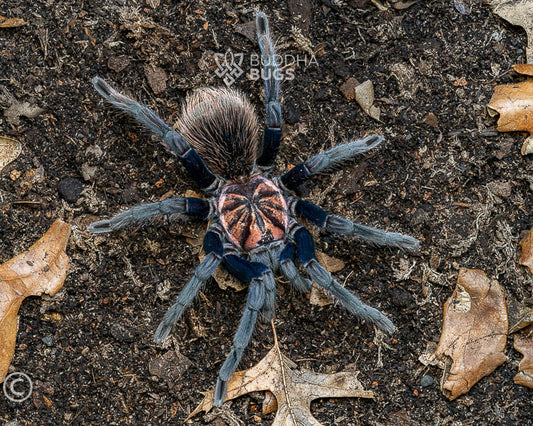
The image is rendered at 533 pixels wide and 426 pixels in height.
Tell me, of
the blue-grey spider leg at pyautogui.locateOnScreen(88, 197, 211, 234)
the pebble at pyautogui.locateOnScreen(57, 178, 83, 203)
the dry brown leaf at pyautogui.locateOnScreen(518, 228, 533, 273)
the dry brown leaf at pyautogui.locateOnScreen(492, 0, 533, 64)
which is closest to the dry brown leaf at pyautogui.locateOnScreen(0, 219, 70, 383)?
the pebble at pyautogui.locateOnScreen(57, 178, 83, 203)

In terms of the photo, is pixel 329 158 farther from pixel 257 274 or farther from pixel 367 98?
pixel 257 274

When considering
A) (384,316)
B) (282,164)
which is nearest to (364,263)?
(384,316)

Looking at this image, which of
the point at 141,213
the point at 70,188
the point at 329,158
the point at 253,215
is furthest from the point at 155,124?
the point at 329,158

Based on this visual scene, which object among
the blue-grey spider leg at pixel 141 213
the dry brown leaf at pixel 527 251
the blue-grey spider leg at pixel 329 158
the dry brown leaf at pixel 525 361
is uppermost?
the blue-grey spider leg at pixel 141 213

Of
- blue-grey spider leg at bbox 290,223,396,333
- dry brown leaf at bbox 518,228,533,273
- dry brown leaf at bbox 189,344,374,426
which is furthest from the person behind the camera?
dry brown leaf at bbox 518,228,533,273

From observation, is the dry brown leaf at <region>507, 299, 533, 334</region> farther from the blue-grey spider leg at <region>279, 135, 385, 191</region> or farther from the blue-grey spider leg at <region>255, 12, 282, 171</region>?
the blue-grey spider leg at <region>255, 12, 282, 171</region>

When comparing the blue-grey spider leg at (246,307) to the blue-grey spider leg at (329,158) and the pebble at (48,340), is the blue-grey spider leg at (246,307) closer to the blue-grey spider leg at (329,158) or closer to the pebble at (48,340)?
the blue-grey spider leg at (329,158)

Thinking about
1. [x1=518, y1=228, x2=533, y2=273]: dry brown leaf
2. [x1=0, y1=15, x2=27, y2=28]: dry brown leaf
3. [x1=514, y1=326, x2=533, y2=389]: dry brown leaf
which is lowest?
[x1=514, y1=326, x2=533, y2=389]: dry brown leaf

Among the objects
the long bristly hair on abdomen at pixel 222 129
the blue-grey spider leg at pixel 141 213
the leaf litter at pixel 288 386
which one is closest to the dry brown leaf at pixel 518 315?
the leaf litter at pixel 288 386
